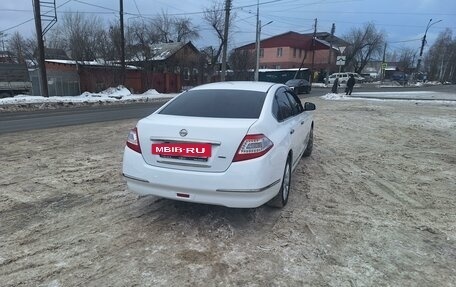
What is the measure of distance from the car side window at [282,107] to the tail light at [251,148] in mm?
825

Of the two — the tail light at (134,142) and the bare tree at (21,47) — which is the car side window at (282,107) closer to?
the tail light at (134,142)

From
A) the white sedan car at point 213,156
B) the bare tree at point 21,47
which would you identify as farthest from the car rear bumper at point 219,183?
the bare tree at point 21,47

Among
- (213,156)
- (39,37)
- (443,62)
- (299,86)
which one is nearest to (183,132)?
(213,156)

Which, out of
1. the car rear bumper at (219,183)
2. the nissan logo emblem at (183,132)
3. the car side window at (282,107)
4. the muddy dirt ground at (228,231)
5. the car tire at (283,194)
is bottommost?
the muddy dirt ground at (228,231)

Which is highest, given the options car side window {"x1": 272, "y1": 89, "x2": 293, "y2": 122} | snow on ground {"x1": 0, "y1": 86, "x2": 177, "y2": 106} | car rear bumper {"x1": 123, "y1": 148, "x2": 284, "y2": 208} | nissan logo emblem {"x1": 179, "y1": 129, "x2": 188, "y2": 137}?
car side window {"x1": 272, "y1": 89, "x2": 293, "y2": 122}

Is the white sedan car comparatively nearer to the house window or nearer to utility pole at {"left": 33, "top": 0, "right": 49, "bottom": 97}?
utility pole at {"left": 33, "top": 0, "right": 49, "bottom": 97}

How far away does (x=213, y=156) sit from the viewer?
3.81m

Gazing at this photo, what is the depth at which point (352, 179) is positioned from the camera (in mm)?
6102

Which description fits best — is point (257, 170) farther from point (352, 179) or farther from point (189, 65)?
point (189, 65)

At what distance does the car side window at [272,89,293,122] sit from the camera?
15.5ft

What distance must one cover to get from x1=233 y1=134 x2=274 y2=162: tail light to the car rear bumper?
5cm

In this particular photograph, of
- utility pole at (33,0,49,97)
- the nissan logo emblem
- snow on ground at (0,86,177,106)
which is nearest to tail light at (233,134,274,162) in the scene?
the nissan logo emblem

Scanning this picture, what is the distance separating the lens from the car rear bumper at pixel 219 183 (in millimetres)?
3777

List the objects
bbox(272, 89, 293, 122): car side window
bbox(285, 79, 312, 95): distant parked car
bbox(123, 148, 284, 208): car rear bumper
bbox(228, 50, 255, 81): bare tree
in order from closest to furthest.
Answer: bbox(123, 148, 284, 208): car rear bumper → bbox(272, 89, 293, 122): car side window → bbox(285, 79, 312, 95): distant parked car → bbox(228, 50, 255, 81): bare tree
